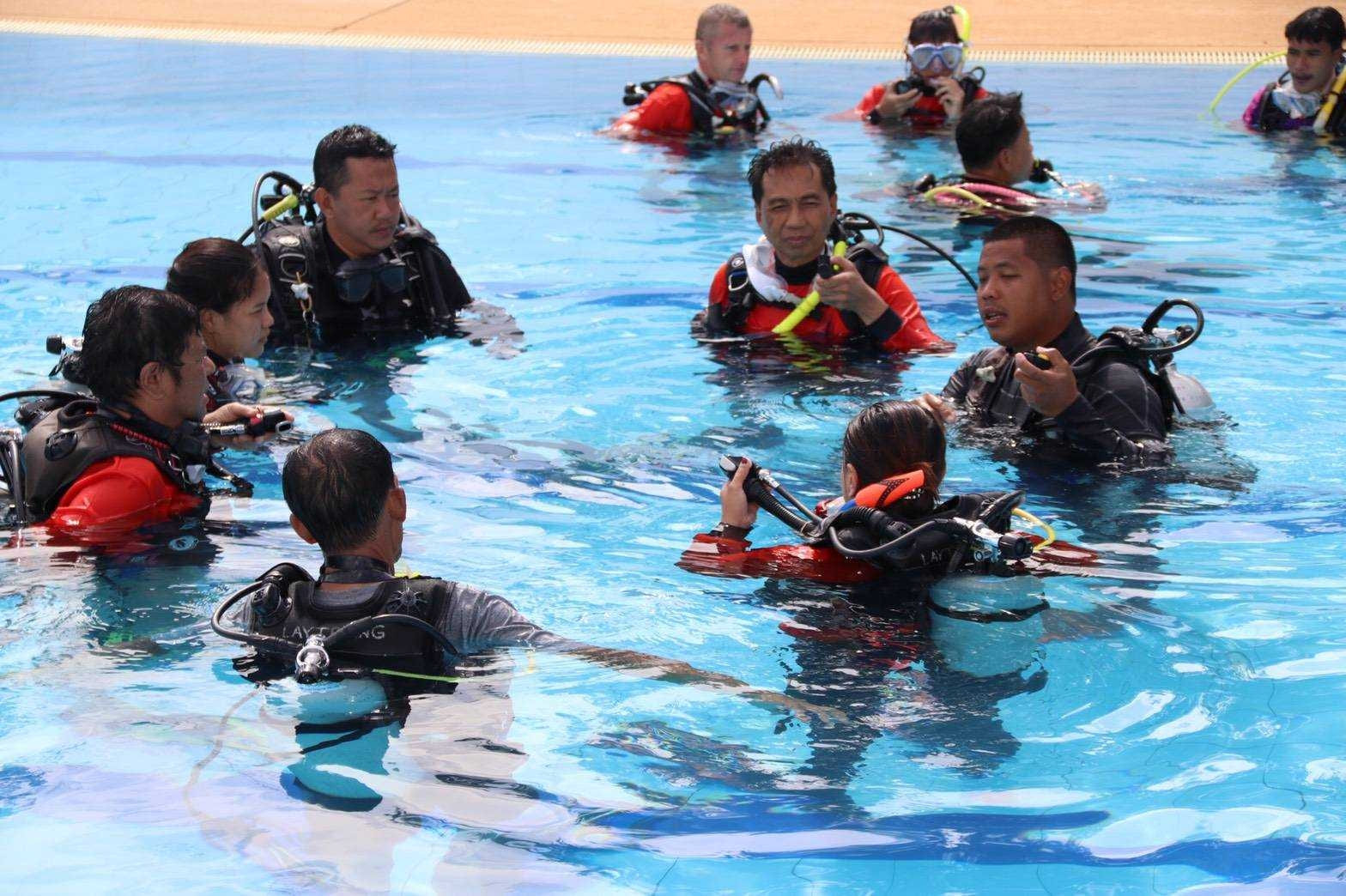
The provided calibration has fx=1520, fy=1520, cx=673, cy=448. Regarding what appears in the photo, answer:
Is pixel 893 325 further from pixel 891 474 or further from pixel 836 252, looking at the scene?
pixel 891 474

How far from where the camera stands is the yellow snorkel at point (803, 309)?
563 cm

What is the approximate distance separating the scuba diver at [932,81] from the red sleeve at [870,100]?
33 mm

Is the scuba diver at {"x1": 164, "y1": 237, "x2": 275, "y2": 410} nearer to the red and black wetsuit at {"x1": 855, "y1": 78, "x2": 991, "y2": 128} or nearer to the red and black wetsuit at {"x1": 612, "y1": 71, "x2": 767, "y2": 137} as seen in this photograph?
the red and black wetsuit at {"x1": 612, "y1": 71, "x2": 767, "y2": 137}

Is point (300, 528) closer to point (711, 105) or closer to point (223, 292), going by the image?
point (223, 292)

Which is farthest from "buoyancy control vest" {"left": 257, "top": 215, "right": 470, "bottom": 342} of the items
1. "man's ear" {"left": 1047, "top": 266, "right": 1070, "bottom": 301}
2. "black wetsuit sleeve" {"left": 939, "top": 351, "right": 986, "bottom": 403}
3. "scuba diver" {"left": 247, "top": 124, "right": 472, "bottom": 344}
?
"man's ear" {"left": 1047, "top": 266, "right": 1070, "bottom": 301}

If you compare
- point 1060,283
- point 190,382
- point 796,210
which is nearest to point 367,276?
point 796,210

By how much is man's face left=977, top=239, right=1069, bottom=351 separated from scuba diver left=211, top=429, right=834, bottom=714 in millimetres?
2090

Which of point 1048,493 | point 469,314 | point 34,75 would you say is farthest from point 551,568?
point 34,75

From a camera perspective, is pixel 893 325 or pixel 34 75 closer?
pixel 893 325

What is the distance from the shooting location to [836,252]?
5715 millimetres

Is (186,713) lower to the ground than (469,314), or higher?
lower

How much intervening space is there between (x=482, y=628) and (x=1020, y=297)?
2.18 metres

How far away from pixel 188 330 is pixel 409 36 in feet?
35.9

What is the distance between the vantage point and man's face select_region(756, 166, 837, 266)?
18.2 feet
